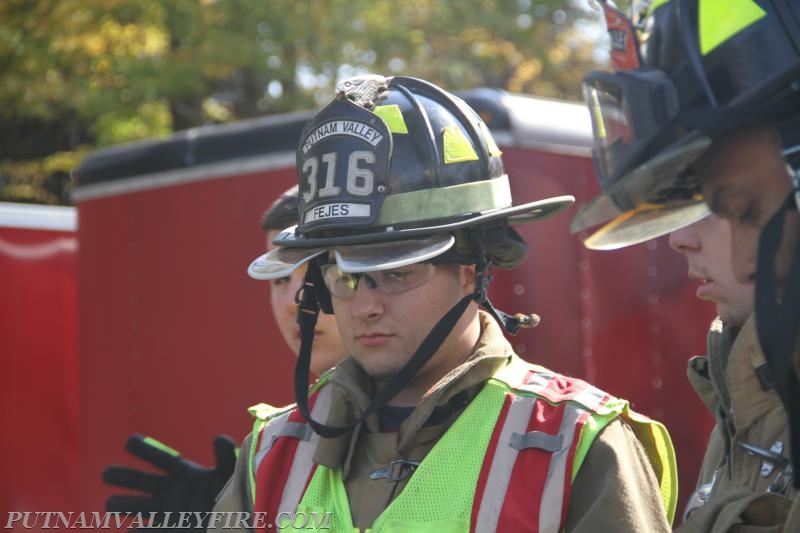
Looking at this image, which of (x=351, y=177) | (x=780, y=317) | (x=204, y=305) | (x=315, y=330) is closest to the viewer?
(x=780, y=317)

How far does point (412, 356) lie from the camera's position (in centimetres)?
266

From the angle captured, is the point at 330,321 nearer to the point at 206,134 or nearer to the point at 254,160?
the point at 254,160

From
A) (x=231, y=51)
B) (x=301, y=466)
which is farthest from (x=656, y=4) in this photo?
(x=231, y=51)

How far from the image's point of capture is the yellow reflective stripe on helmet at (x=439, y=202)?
268cm

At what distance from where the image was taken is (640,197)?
1.63 m

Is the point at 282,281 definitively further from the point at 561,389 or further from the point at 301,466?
the point at 561,389

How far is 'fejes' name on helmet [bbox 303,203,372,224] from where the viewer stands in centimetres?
266

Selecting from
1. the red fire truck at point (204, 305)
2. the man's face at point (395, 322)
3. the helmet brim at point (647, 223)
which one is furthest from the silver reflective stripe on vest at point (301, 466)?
the red fire truck at point (204, 305)

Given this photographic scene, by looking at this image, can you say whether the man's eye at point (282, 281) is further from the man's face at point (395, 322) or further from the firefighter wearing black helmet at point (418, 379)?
the man's face at point (395, 322)

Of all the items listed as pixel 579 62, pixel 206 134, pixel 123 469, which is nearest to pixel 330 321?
pixel 123 469

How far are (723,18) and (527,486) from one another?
1147 millimetres

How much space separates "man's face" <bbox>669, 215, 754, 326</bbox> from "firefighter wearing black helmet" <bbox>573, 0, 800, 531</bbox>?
50 millimetres

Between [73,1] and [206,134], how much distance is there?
519 centimetres

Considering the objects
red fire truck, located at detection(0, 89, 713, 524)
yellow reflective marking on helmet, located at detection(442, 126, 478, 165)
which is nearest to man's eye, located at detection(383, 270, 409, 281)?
yellow reflective marking on helmet, located at detection(442, 126, 478, 165)
